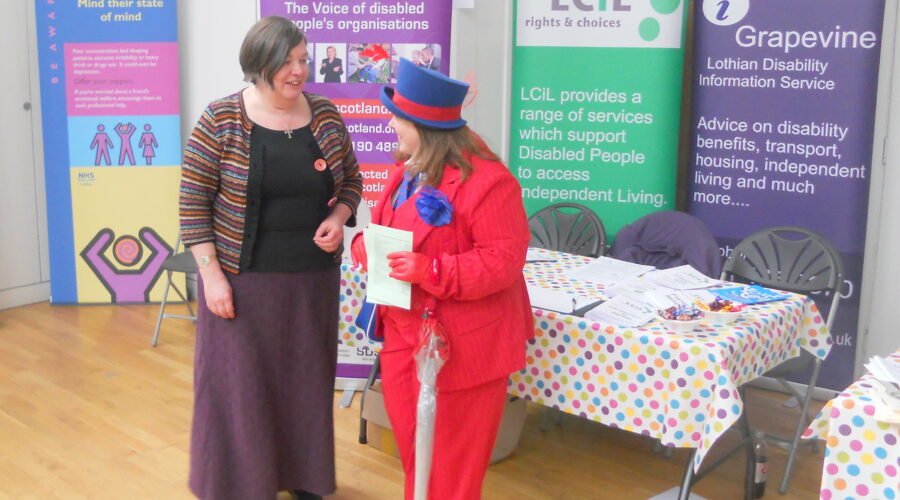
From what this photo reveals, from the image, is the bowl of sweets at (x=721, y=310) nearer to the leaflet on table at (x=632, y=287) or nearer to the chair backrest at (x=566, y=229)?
the leaflet on table at (x=632, y=287)

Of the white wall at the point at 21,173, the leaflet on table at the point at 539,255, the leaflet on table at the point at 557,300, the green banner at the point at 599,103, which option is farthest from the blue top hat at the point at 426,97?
the white wall at the point at 21,173

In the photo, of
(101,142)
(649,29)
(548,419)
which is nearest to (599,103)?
(649,29)

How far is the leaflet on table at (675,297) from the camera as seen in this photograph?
3.08m

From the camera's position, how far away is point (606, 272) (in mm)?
3656

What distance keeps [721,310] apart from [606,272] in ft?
2.39

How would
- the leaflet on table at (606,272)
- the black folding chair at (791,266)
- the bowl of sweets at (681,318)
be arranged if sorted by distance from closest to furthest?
the bowl of sweets at (681,318) → the leaflet on table at (606,272) → the black folding chair at (791,266)

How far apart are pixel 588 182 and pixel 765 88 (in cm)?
96

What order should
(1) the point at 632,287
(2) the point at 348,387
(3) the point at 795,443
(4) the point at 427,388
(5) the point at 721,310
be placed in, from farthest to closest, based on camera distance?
(2) the point at 348,387 < (3) the point at 795,443 < (1) the point at 632,287 < (5) the point at 721,310 < (4) the point at 427,388

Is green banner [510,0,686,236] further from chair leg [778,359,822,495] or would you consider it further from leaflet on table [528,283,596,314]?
leaflet on table [528,283,596,314]

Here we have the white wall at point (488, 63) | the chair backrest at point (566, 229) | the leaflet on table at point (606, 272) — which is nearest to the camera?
the leaflet on table at point (606, 272)

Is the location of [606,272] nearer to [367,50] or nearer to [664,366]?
[664,366]

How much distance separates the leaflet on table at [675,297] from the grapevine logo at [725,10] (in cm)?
167

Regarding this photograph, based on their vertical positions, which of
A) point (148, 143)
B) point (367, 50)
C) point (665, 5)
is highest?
point (665, 5)

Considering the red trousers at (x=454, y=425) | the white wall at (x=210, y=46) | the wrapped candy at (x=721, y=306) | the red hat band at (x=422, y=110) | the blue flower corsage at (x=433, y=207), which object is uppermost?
the white wall at (x=210, y=46)
